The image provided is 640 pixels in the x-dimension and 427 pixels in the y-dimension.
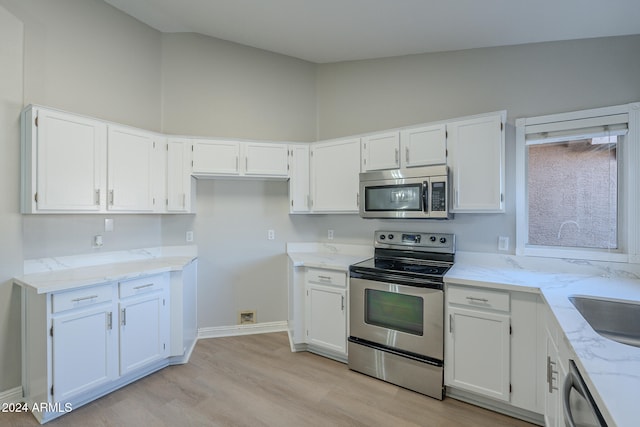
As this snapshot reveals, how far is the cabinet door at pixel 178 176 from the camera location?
294 cm

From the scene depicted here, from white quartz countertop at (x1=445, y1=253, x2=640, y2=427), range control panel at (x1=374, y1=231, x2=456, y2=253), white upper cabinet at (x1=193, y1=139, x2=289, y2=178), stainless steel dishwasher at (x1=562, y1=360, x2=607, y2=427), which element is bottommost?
stainless steel dishwasher at (x1=562, y1=360, x2=607, y2=427)

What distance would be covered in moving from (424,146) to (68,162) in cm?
291

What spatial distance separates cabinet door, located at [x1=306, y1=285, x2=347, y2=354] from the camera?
270 centimetres

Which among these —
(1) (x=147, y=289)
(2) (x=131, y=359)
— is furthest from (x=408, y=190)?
(2) (x=131, y=359)

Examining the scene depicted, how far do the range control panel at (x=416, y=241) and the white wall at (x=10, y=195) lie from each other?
3008 millimetres

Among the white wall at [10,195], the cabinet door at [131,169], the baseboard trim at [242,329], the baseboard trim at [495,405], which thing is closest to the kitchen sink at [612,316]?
the baseboard trim at [495,405]

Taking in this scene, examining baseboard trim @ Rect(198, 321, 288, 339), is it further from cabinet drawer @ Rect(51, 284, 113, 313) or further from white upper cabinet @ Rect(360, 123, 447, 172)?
white upper cabinet @ Rect(360, 123, 447, 172)

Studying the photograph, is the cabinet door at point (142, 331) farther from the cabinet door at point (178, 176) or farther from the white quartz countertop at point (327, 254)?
the white quartz countertop at point (327, 254)

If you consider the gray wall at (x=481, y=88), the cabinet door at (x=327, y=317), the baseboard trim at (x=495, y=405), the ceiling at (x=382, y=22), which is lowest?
the baseboard trim at (x=495, y=405)

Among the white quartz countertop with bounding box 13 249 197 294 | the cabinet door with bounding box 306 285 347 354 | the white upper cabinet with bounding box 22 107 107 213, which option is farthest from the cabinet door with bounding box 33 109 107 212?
the cabinet door with bounding box 306 285 347 354

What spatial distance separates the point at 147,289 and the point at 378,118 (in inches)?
111

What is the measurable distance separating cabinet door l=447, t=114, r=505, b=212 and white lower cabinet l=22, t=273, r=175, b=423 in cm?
272

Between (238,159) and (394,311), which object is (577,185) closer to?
(394,311)

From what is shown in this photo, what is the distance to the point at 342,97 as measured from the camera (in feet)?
11.4
